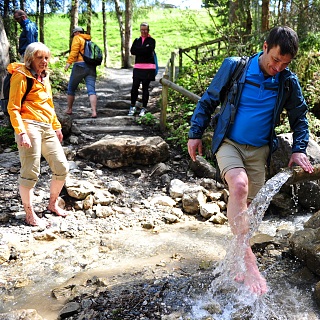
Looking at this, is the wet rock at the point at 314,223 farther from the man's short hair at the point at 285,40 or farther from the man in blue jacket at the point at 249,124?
the man's short hair at the point at 285,40

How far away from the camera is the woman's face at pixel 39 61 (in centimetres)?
400

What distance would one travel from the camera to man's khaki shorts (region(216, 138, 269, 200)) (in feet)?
9.43

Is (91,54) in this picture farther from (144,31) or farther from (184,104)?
→ (184,104)

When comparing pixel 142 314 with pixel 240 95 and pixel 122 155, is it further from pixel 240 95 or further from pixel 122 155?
pixel 122 155

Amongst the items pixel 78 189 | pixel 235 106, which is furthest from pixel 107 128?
pixel 235 106

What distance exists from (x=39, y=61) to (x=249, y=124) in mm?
2417

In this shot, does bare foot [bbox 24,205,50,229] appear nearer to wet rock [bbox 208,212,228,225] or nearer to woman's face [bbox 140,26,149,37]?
wet rock [bbox 208,212,228,225]

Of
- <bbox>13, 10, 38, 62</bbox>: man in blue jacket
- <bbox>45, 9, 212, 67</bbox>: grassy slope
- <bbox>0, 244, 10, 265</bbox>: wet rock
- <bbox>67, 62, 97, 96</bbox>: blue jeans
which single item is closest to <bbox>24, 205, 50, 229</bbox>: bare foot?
<bbox>0, 244, 10, 265</bbox>: wet rock

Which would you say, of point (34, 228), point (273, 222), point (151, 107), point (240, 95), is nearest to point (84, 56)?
point (151, 107)

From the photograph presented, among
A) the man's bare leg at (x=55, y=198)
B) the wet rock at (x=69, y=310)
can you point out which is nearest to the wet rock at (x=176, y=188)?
the man's bare leg at (x=55, y=198)

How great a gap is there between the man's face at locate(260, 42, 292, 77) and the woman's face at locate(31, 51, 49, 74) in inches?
93.1

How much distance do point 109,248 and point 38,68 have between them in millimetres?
2113

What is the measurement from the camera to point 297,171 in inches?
123

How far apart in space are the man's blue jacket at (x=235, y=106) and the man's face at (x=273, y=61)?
130 millimetres
